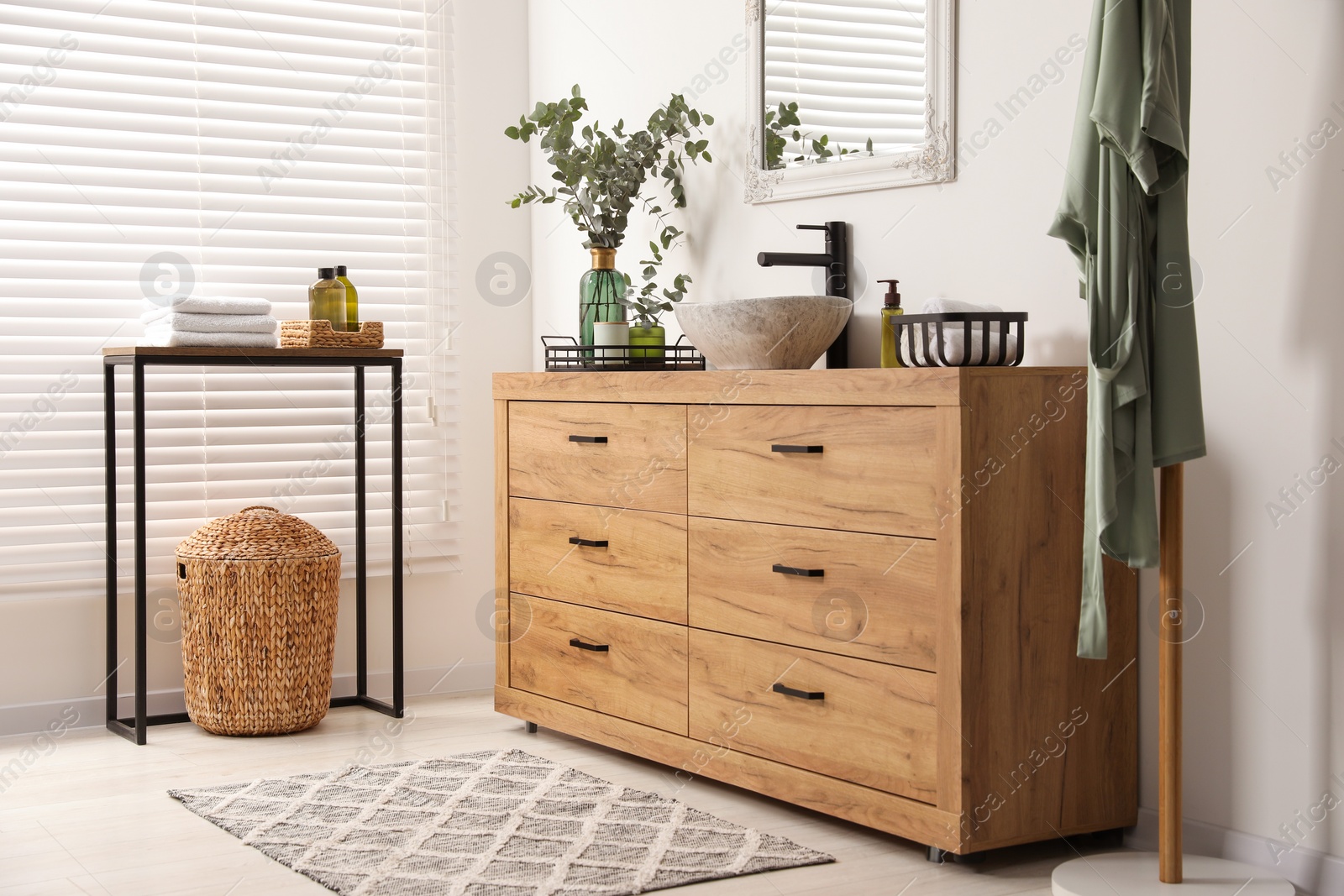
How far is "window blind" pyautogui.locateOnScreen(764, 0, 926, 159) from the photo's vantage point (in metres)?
2.68

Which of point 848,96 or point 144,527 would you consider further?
point 144,527

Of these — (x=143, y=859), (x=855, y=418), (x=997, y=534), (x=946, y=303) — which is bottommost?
(x=143, y=859)

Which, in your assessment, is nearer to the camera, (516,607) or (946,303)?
(946,303)

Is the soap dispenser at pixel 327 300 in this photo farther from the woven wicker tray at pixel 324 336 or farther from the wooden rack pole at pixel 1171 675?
the wooden rack pole at pixel 1171 675

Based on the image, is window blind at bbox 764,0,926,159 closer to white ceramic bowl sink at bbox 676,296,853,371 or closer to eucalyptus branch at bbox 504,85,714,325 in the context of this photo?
eucalyptus branch at bbox 504,85,714,325

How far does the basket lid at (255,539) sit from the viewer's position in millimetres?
3195

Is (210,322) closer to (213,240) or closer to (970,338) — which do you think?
(213,240)

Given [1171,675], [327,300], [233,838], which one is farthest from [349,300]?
[1171,675]

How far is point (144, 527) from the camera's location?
124 inches

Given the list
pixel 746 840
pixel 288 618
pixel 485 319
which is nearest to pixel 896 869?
pixel 746 840

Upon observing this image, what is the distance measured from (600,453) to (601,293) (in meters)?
0.48

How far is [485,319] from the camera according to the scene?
386 cm

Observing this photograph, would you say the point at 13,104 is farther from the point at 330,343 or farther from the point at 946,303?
the point at 946,303

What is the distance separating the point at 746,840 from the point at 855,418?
0.76 meters
